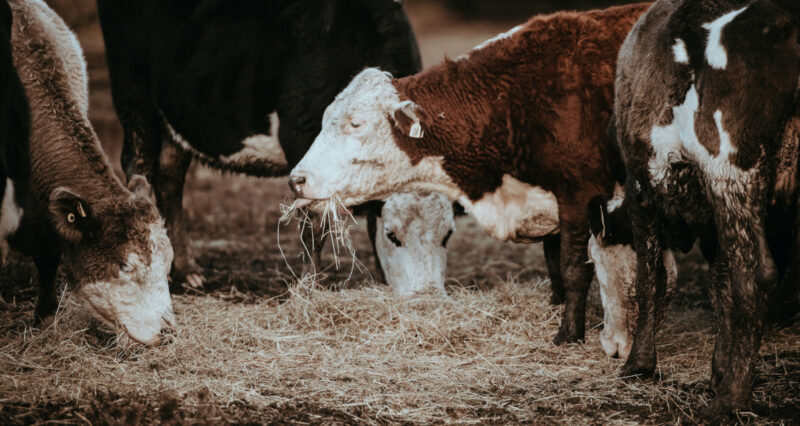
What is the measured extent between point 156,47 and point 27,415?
403cm

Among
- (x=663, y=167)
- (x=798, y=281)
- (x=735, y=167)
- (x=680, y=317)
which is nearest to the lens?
(x=735, y=167)

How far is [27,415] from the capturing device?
344 centimetres

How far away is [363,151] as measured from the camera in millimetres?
4496

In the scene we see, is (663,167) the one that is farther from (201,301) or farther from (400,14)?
(201,301)

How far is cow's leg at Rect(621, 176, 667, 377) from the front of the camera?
13.0 ft

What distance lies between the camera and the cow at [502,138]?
4.52 metres

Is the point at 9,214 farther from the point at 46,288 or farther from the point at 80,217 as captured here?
the point at 46,288

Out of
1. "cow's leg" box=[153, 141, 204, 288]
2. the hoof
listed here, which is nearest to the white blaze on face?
"cow's leg" box=[153, 141, 204, 288]

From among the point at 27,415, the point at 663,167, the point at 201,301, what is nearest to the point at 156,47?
the point at 201,301

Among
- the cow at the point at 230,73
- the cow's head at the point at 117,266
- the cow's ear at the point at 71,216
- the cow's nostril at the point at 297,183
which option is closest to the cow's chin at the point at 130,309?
the cow's head at the point at 117,266

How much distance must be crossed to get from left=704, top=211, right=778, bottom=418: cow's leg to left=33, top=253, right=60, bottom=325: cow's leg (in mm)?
4124

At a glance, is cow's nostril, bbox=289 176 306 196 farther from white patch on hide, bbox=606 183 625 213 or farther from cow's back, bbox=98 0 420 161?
white patch on hide, bbox=606 183 625 213

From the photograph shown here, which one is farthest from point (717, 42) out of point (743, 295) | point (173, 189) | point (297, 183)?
point (173, 189)

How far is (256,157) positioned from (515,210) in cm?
241
